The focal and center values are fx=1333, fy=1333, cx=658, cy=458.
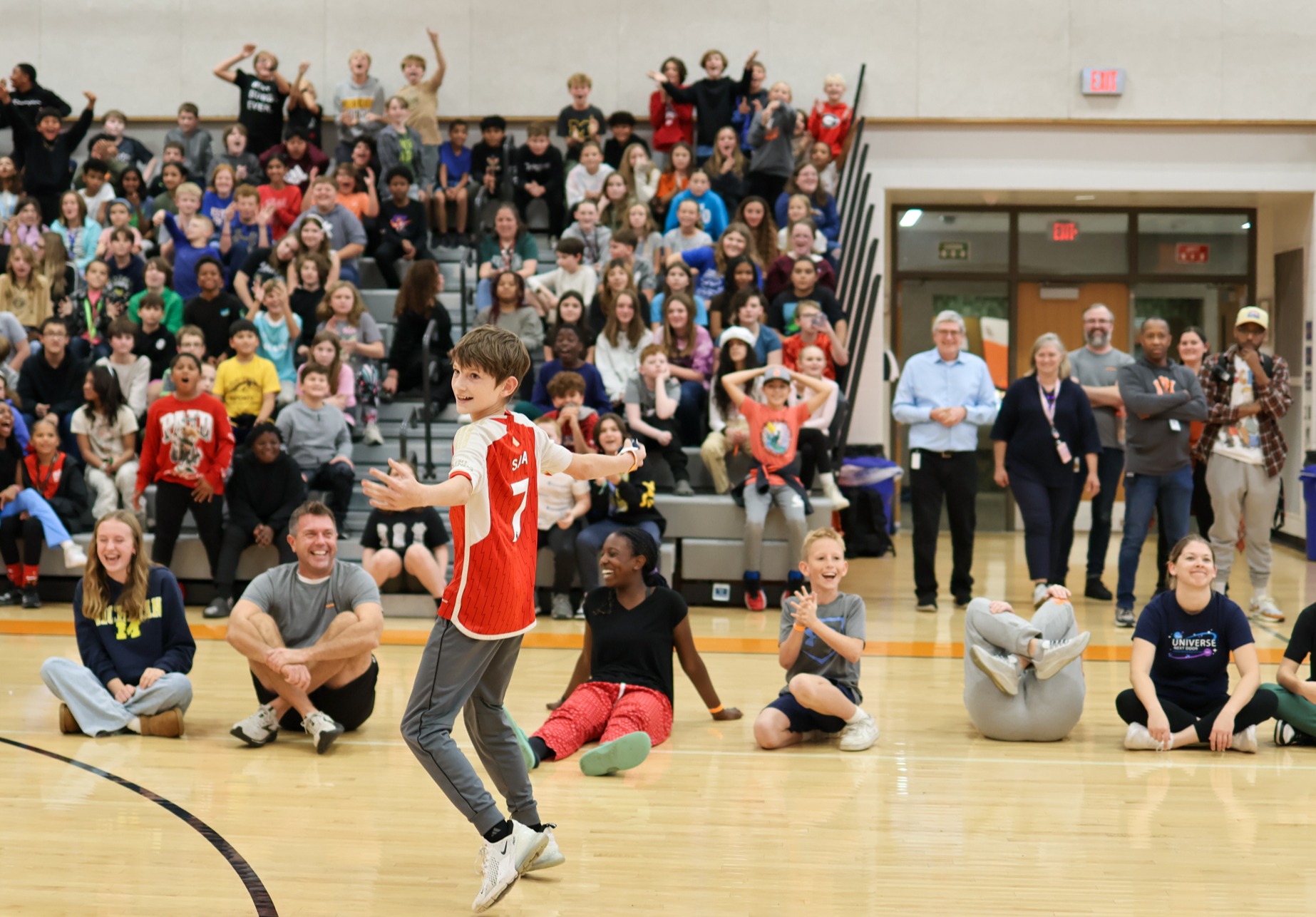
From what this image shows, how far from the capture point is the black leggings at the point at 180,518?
816 cm

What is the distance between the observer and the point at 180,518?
324 inches

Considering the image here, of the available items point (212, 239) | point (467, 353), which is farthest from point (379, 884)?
point (212, 239)

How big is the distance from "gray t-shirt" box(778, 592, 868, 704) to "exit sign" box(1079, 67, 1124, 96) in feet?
25.9

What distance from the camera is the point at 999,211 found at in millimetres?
12406

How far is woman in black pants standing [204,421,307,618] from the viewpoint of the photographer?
26.6 ft

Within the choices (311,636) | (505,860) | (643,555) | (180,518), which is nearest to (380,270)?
(180,518)

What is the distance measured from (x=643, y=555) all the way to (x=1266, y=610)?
4500 mm

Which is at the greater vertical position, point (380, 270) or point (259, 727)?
point (380, 270)

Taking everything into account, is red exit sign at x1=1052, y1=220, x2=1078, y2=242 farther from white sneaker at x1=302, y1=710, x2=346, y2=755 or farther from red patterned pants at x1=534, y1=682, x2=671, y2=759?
white sneaker at x1=302, y1=710, x2=346, y2=755

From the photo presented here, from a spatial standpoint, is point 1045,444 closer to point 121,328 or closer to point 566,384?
point 566,384

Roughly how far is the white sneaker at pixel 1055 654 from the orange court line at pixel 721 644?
1725mm

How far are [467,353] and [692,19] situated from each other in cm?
956

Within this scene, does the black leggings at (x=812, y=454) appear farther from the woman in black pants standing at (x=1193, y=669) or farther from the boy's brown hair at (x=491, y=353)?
the boy's brown hair at (x=491, y=353)

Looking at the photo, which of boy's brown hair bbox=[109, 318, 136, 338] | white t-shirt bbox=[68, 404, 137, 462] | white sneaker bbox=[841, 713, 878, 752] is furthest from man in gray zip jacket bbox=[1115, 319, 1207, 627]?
boy's brown hair bbox=[109, 318, 136, 338]
